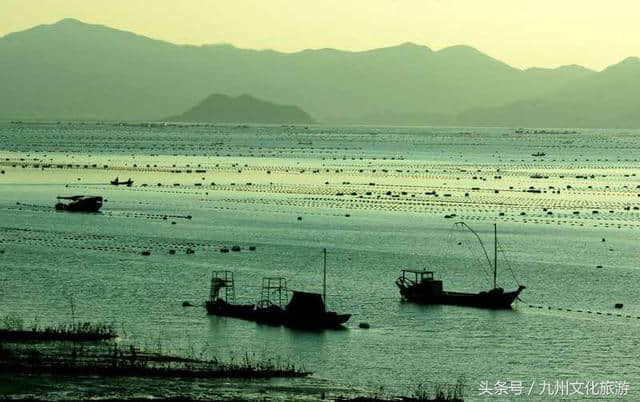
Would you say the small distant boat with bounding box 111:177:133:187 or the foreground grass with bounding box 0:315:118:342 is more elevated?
the small distant boat with bounding box 111:177:133:187

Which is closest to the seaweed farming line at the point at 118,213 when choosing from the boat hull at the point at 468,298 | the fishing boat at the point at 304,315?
the boat hull at the point at 468,298

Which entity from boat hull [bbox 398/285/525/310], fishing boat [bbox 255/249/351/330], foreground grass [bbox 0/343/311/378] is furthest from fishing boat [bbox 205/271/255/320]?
foreground grass [bbox 0/343/311/378]

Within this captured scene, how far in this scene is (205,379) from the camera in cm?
4034

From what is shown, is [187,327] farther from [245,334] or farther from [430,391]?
[430,391]

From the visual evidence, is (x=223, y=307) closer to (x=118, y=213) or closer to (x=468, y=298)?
(x=468, y=298)

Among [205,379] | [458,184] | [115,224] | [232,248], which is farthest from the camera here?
[458,184]

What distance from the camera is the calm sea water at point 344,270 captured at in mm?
46250

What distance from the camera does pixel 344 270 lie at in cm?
7075

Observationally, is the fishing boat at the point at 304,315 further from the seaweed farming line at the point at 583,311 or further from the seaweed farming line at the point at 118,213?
the seaweed farming line at the point at 118,213

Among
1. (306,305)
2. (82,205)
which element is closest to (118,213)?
(82,205)

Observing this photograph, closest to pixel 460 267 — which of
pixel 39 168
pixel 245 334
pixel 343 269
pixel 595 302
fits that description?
pixel 343 269

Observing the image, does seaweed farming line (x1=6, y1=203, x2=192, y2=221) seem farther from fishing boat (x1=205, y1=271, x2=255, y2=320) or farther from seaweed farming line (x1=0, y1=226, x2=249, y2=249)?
fishing boat (x1=205, y1=271, x2=255, y2=320)

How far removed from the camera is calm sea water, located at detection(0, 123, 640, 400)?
46250 mm

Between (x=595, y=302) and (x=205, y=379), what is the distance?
27.2 m
